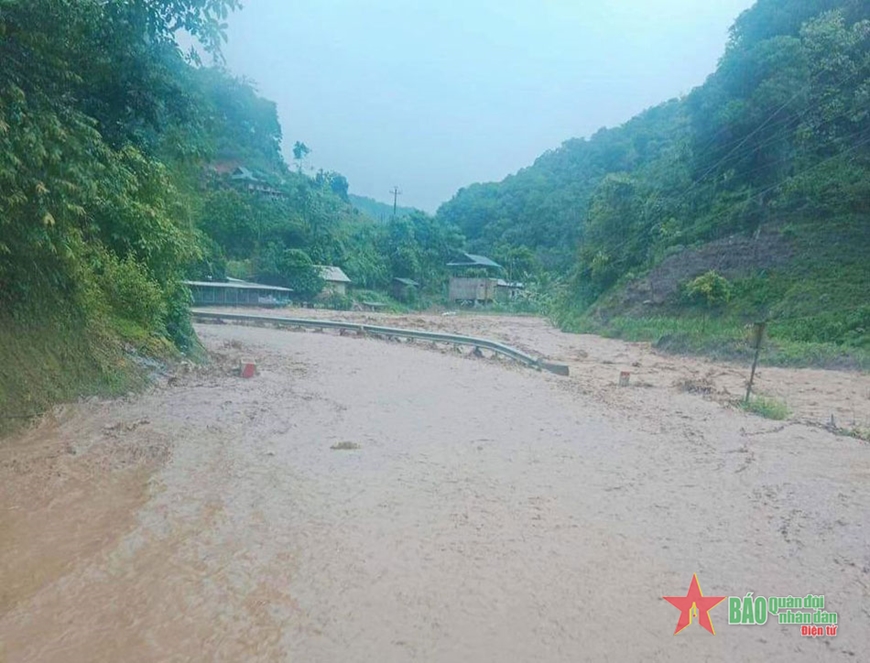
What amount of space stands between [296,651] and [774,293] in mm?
28102

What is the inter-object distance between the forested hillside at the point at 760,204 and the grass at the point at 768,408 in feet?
33.9

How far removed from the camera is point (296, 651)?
12.2 feet

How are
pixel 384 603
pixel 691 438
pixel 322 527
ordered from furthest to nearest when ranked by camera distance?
pixel 691 438 → pixel 322 527 → pixel 384 603

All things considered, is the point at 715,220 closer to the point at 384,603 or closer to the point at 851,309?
the point at 851,309

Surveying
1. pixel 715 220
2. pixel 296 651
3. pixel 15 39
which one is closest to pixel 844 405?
pixel 296 651

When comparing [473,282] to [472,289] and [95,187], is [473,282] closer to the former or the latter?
[472,289]

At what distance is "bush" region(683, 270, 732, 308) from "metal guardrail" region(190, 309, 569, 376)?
11957 mm

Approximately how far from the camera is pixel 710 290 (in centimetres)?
2914

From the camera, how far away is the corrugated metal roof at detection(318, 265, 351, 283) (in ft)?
169

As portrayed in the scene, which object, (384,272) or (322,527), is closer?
(322,527)

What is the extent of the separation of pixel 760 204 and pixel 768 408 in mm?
24315

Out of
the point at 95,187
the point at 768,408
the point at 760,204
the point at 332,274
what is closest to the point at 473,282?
the point at 332,274

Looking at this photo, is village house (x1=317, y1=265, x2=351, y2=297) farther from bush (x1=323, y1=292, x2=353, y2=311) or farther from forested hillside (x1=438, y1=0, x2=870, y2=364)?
forested hillside (x1=438, y1=0, x2=870, y2=364)

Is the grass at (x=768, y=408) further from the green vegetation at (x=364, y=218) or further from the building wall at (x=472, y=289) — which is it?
the building wall at (x=472, y=289)
